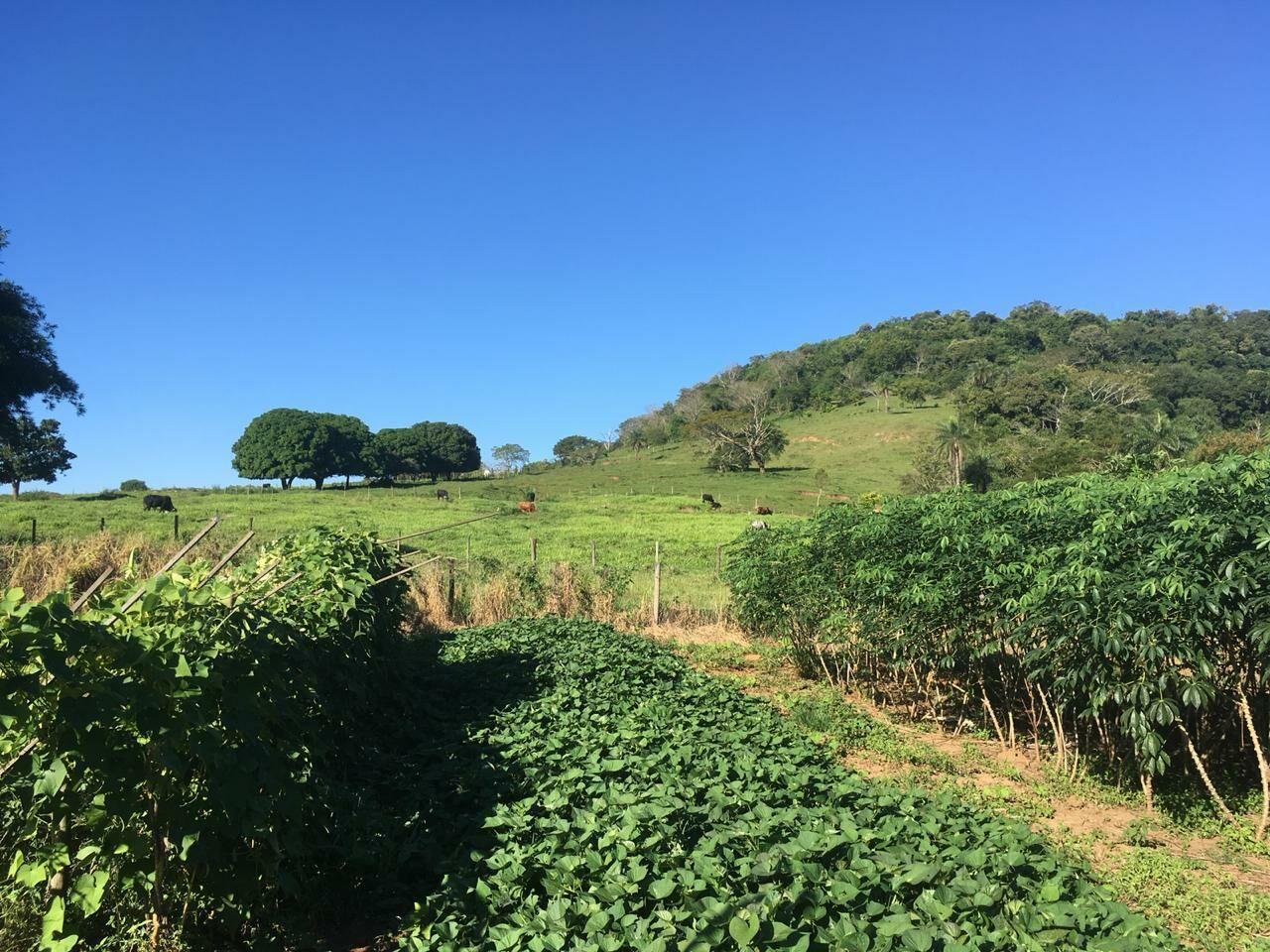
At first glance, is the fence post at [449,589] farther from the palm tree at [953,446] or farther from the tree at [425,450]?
the tree at [425,450]

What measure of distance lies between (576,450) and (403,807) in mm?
119472

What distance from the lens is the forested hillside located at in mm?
49156

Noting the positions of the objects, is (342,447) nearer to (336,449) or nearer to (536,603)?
(336,449)

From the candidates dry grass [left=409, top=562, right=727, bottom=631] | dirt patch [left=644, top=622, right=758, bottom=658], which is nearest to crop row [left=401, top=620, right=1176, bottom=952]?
dirt patch [left=644, top=622, right=758, bottom=658]

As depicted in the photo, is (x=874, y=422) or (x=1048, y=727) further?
(x=874, y=422)

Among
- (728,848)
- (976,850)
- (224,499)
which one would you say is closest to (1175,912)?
(976,850)

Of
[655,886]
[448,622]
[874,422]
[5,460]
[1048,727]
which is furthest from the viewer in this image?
[874,422]

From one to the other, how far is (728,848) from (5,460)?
222ft

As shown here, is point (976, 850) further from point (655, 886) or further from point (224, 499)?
point (224, 499)

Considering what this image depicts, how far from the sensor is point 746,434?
71.9m

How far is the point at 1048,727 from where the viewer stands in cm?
806

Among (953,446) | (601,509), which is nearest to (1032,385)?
(953,446)

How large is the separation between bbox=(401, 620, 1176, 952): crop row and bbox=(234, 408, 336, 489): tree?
68883mm

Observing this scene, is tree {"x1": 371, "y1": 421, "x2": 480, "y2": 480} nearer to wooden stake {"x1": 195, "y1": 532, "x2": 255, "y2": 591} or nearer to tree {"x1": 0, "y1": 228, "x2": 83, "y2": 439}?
tree {"x1": 0, "y1": 228, "x2": 83, "y2": 439}
